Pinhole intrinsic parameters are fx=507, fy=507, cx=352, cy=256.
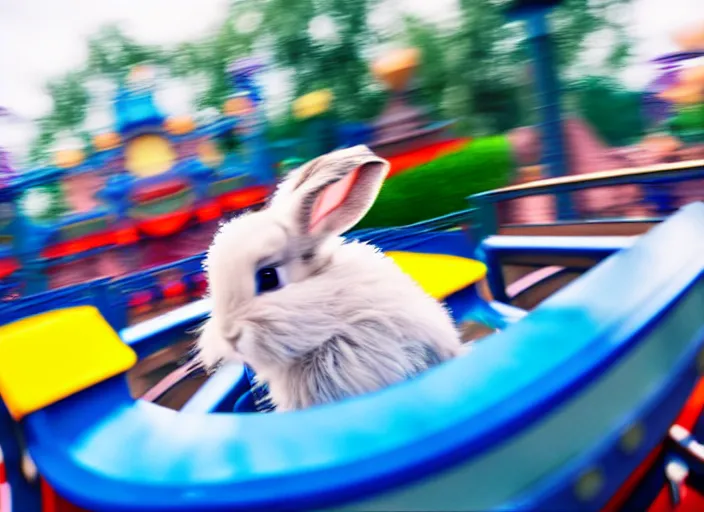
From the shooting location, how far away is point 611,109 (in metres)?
4.30

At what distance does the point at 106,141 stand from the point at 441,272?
7.91ft

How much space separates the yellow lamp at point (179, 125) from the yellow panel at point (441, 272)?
2.07m

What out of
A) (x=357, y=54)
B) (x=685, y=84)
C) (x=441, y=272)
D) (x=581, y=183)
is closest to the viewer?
(x=441, y=272)

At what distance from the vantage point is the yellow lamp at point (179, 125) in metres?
2.61

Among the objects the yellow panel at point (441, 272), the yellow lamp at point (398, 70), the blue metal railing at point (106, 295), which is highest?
the yellow lamp at point (398, 70)

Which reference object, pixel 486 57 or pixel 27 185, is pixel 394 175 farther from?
pixel 486 57

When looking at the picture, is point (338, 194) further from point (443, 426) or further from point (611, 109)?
point (611, 109)

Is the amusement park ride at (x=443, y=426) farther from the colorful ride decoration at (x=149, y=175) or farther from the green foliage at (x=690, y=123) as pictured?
the green foliage at (x=690, y=123)

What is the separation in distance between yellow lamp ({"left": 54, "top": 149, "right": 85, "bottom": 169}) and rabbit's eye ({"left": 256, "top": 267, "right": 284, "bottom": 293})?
2.48 m

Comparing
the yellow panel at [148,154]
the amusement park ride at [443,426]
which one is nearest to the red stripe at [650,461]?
the amusement park ride at [443,426]

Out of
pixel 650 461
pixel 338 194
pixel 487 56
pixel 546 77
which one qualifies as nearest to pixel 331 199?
pixel 338 194

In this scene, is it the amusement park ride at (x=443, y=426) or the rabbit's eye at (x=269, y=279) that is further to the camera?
the rabbit's eye at (x=269, y=279)

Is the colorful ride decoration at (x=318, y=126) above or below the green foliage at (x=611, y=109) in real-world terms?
above

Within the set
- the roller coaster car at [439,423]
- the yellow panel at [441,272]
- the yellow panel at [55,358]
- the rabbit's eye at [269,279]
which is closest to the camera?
the roller coaster car at [439,423]
